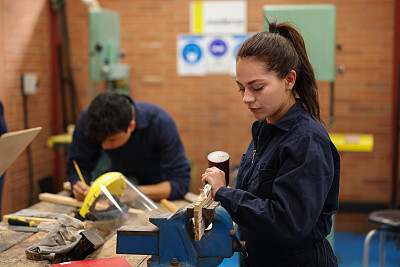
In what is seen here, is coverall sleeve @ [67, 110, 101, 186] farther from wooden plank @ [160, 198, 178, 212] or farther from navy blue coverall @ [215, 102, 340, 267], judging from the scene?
navy blue coverall @ [215, 102, 340, 267]

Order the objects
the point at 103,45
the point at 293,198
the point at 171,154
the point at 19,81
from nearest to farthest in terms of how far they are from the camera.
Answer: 1. the point at 293,198
2. the point at 171,154
3. the point at 103,45
4. the point at 19,81

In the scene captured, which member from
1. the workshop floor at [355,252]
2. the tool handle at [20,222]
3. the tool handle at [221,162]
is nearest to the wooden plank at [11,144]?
the tool handle at [20,222]

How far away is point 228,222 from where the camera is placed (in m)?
1.65

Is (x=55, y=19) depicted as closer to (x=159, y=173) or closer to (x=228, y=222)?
(x=159, y=173)

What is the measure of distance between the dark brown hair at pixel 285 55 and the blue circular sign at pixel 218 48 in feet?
11.2

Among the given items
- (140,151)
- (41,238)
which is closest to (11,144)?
(41,238)

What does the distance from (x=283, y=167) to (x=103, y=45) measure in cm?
306

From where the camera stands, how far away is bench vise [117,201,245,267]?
5.45 ft

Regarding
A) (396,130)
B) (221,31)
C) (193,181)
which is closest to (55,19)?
(221,31)

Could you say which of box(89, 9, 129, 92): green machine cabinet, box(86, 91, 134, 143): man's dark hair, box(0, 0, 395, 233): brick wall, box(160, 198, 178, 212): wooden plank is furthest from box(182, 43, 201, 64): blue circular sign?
box(160, 198, 178, 212): wooden plank

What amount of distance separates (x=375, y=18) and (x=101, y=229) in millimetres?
3663

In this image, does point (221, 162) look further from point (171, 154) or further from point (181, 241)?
point (171, 154)

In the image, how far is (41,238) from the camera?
6.98ft

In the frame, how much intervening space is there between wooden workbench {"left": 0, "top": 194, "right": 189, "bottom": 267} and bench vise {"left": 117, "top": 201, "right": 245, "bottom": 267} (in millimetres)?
156
